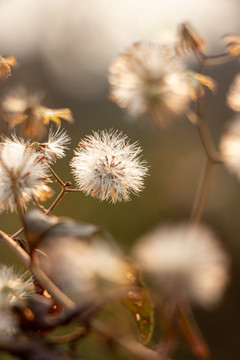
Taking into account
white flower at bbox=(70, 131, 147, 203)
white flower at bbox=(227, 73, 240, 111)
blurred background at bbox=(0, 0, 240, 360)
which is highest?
white flower at bbox=(227, 73, 240, 111)

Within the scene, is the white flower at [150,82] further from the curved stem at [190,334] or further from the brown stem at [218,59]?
the curved stem at [190,334]

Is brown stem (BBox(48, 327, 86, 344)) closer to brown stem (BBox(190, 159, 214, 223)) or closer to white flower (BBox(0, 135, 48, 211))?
brown stem (BBox(190, 159, 214, 223))

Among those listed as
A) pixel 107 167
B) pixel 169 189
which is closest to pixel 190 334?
pixel 107 167

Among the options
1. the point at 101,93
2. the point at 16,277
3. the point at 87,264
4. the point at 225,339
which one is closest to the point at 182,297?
the point at 87,264

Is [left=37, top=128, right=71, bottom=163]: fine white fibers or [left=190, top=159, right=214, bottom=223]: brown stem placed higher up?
[left=190, top=159, right=214, bottom=223]: brown stem

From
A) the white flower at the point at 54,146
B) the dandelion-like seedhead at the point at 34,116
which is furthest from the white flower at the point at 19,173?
the dandelion-like seedhead at the point at 34,116

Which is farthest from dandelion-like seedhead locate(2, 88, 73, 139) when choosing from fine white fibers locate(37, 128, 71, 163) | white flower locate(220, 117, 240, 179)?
white flower locate(220, 117, 240, 179)

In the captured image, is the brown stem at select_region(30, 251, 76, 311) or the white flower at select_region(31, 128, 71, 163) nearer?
the brown stem at select_region(30, 251, 76, 311)

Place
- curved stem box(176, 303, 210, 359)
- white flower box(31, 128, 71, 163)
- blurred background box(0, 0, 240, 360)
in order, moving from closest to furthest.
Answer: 1. curved stem box(176, 303, 210, 359)
2. white flower box(31, 128, 71, 163)
3. blurred background box(0, 0, 240, 360)

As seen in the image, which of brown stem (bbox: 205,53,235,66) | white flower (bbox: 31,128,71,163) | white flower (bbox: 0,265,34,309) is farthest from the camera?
brown stem (bbox: 205,53,235,66)
